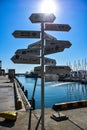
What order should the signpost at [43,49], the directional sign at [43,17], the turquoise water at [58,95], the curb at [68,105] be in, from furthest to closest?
the turquoise water at [58,95] → the curb at [68,105] → the signpost at [43,49] → the directional sign at [43,17]

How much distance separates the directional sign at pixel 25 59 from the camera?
19.6 feet

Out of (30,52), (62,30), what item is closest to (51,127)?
(30,52)

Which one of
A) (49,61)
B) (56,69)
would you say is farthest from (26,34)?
(56,69)

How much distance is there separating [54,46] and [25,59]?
1074 mm

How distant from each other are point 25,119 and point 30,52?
4385mm

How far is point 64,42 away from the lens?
618cm

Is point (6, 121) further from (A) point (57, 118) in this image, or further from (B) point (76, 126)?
(B) point (76, 126)

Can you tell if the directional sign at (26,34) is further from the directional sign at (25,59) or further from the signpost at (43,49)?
the directional sign at (25,59)

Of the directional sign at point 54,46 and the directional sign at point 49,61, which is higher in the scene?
the directional sign at point 54,46

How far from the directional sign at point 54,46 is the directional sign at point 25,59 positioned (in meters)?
0.42

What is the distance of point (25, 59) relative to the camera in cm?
602

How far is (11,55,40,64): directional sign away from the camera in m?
5.96

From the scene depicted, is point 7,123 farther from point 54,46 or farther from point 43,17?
point 43,17

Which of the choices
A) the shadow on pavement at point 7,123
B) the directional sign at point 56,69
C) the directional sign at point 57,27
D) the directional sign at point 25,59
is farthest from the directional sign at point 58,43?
the shadow on pavement at point 7,123
